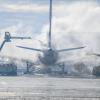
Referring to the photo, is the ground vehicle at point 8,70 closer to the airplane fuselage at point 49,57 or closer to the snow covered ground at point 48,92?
the airplane fuselage at point 49,57

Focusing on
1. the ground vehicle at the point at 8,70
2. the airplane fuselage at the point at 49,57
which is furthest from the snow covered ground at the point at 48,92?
the airplane fuselage at the point at 49,57

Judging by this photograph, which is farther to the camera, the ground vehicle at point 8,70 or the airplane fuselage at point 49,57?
the airplane fuselage at point 49,57

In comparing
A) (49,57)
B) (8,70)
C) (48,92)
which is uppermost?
(49,57)

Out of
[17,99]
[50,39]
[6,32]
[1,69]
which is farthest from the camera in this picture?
[6,32]

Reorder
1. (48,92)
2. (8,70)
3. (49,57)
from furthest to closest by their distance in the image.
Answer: (49,57) < (8,70) < (48,92)

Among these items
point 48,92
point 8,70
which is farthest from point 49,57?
point 48,92

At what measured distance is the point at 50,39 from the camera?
5482 inches

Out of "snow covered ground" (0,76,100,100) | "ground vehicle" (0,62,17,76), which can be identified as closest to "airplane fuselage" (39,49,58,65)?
"ground vehicle" (0,62,17,76)

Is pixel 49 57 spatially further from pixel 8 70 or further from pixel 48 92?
pixel 48 92

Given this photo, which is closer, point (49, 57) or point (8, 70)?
point (8, 70)

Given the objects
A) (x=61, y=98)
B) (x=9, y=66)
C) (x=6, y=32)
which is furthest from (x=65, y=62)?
(x=61, y=98)

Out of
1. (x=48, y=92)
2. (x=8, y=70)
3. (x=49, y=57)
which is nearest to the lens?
(x=48, y=92)

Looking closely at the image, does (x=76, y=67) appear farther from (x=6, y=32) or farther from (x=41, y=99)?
(x=41, y=99)

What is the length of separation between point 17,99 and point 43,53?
101025 millimetres
